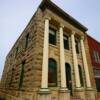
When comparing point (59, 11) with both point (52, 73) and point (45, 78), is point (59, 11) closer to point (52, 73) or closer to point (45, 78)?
point (52, 73)

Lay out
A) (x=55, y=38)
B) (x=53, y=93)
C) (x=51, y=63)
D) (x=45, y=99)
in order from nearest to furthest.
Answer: (x=45, y=99) < (x=53, y=93) < (x=51, y=63) < (x=55, y=38)

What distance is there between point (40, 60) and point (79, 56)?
252 inches

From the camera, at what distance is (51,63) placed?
32.4 feet

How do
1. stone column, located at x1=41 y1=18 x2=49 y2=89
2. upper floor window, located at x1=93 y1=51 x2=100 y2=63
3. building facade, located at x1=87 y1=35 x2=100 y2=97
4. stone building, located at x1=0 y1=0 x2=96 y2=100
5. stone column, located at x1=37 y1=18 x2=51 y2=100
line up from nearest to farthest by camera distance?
stone column, located at x1=37 y1=18 x2=51 y2=100, stone column, located at x1=41 y1=18 x2=49 y2=89, stone building, located at x1=0 y1=0 x2=96 y2=100, building facade, located at x1=87 y1=35 x2=100 y2=97, upper floor window, located at x1=93 y1=51 x2=100 y2=63

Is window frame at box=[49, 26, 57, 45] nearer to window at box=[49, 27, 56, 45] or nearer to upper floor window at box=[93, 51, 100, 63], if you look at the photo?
window at box=[49, 27, 56, 45]

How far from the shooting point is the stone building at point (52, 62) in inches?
326

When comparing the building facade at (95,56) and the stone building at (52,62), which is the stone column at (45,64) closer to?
the stone building at (52,62)

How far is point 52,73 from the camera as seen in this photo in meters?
9.57

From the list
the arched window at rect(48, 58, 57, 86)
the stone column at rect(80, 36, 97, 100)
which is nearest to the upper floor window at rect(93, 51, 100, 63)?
the stone column at rect(80, 36, 97, 100)

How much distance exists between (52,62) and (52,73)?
1.04 meters

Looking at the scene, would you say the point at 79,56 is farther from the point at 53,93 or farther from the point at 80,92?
the point at 53,93

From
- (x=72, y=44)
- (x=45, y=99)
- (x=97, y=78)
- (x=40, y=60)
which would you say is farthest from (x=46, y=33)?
(x=97, y=78)

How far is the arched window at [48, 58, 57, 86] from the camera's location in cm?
915

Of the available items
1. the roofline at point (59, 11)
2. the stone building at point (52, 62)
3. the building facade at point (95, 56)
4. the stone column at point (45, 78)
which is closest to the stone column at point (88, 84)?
the stone building at point (52, 62)
